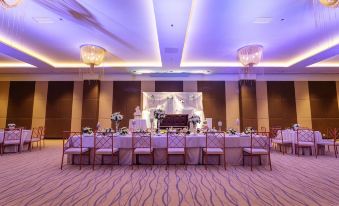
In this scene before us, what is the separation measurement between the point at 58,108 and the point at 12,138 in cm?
468

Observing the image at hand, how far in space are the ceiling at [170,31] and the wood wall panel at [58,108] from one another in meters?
2.10

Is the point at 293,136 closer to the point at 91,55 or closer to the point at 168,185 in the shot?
the point at 168,185

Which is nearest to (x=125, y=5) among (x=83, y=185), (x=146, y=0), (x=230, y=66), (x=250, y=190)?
(x=146, y=0)

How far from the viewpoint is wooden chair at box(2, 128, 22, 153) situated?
6.80 metres

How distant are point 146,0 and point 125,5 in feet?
1.75

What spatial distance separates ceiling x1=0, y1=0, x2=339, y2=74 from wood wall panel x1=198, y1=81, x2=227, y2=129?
6.04 ft

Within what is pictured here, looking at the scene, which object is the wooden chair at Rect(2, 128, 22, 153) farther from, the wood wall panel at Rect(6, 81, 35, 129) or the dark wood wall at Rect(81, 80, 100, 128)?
the wood wall panel at Rect(6, 81, 35, 129)

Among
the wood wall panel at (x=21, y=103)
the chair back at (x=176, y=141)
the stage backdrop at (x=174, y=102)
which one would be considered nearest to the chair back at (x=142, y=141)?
the chair back at (x=176, y=141)

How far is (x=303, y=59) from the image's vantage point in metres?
8.45

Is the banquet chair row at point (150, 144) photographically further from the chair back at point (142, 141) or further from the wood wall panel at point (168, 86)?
the wood wall panel at point (168, 86)

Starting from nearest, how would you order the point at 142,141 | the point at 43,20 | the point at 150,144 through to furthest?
the point at 150,144 < the point at 142,141 < the point at 43,20

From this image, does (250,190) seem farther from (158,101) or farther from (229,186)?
(158,101)

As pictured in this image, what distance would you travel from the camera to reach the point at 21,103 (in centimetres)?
1154

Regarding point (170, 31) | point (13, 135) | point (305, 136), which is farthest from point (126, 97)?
point (305, 136)
